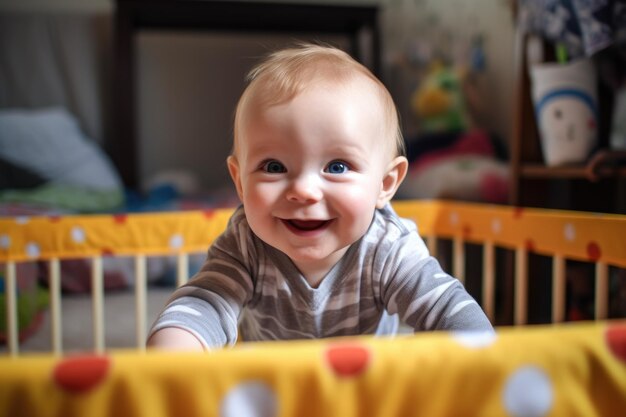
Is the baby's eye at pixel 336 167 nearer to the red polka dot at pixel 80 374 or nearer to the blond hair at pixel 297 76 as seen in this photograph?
the blond hair at pixel 297 76

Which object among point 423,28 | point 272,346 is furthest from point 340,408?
point 423,28

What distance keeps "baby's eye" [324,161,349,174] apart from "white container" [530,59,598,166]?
850mm

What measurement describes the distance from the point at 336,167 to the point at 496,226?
0.55 m

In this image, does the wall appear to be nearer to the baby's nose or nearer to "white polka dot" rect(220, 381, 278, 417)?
the baby's nose

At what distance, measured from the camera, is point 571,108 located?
128 cm

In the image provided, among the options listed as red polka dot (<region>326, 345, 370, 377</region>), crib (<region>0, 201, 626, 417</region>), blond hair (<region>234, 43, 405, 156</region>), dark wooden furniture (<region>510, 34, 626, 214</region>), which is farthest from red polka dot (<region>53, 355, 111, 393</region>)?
dark wooden furniture (<region>510, 34, 626, 214</region>)

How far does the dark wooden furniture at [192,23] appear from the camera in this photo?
8.11 ft

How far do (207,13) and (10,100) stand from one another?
2.83 feet

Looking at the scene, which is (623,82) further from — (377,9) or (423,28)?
(377,9)

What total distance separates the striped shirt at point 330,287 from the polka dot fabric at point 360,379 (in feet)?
0.96

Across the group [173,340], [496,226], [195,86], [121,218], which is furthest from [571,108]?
[195,86]

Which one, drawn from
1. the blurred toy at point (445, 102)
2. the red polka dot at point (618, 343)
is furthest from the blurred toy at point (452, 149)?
the red polka dot at point (618, 343)

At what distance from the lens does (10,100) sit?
2.40m

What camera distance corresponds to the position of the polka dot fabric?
31 cm
